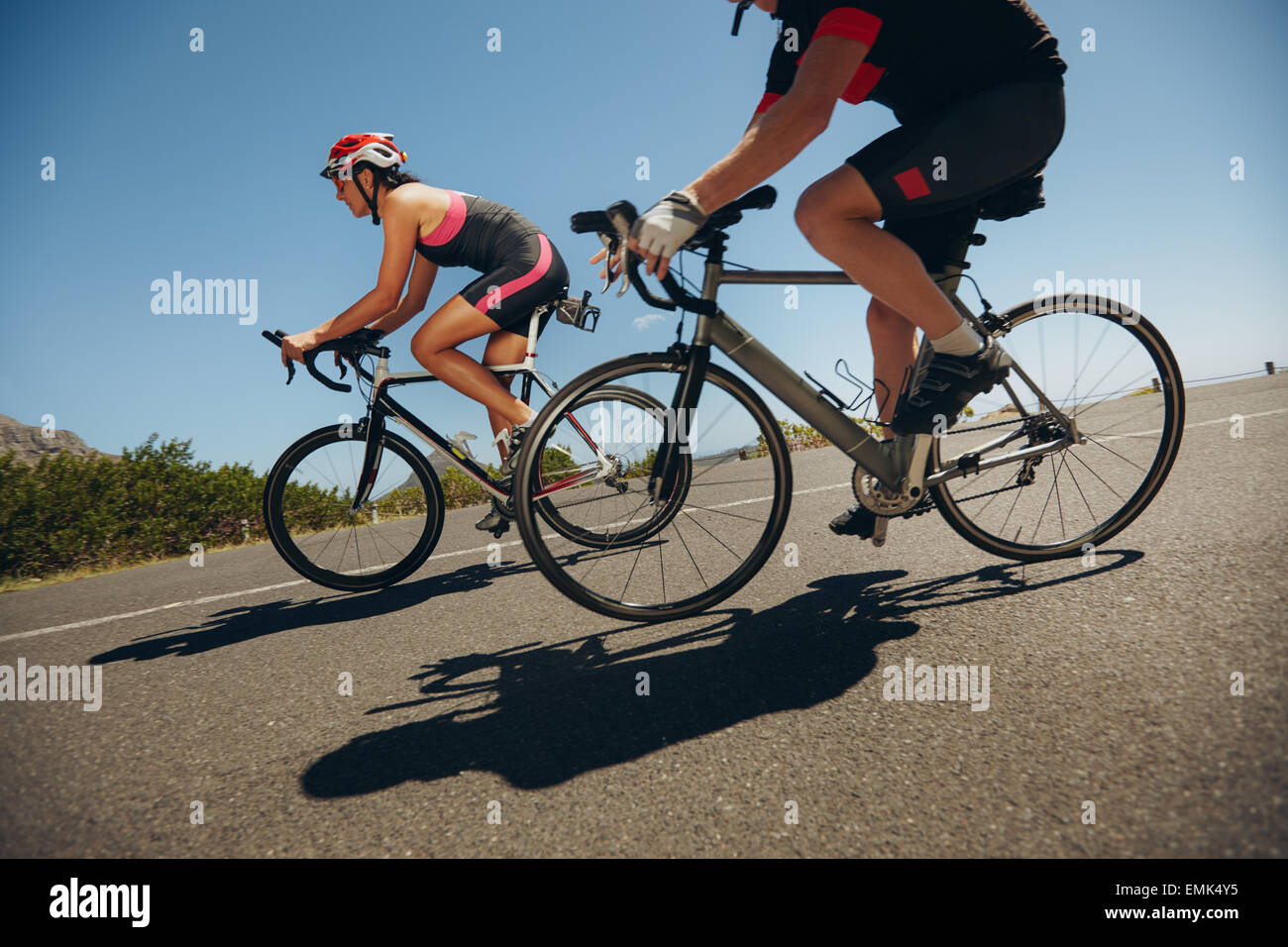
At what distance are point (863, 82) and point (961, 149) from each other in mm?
502

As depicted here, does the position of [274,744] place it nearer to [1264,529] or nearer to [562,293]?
[562,293]

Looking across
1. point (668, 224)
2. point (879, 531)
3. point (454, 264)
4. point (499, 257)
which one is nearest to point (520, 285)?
point (499, 257)

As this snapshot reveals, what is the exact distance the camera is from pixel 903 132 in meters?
2.08

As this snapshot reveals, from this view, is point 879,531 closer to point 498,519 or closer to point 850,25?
point 850,25

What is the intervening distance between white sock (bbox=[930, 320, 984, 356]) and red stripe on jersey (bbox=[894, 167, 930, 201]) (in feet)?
1.68

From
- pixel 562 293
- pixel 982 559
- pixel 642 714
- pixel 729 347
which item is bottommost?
pixel 642 714

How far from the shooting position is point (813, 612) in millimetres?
2365

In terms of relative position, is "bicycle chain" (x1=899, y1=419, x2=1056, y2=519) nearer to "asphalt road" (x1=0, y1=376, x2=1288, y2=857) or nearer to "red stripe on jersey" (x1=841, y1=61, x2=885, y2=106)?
"asphalt road" (x1=0, y1=376, x2=1288, y2=857)

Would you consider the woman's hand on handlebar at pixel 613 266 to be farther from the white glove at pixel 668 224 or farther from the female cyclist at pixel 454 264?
the female cyclist at pixel 454 264

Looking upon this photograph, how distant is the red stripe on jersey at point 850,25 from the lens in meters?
1.89

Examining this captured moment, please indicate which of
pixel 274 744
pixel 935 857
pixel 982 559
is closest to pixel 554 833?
pixel 935 857

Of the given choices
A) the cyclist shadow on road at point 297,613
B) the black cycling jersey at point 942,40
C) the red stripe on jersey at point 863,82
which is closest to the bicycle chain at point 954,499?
the black cycling jersey at point 942,40

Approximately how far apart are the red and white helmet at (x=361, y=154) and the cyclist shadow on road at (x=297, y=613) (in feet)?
8.25
